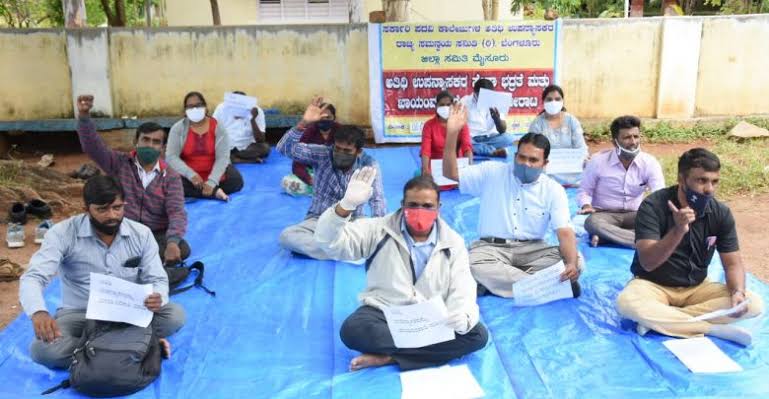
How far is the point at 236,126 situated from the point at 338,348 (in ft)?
17.6

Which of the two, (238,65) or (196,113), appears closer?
(196,113)

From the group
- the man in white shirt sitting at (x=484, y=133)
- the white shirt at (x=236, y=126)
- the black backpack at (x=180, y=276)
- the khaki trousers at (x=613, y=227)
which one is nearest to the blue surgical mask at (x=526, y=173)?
the khaki trousers at (x=613, y=227)

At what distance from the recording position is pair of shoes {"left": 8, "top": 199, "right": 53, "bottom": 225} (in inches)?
276

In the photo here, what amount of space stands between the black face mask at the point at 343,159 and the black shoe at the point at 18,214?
360cm

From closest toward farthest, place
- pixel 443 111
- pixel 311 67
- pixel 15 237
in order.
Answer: pixel 15 237 < pixel 443 111 < pixel 311 67

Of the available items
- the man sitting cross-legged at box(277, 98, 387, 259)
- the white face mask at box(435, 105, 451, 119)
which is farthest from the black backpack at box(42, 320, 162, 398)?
the white face mask at box(435, 105, 451, 119)

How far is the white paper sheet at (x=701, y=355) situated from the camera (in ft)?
12.2

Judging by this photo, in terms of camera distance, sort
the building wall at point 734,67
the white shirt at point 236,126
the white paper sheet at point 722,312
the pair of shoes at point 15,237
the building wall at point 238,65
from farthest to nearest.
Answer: the building wall at point 734,67
the building wall at point 238,65
the white shirt at point 236,126
the pair of shoes at point 15,237
the white paper sheet at point 722,312

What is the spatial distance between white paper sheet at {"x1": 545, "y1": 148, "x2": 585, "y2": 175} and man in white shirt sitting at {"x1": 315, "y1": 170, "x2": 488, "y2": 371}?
3.79 metres

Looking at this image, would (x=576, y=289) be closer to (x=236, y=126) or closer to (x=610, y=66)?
(x=236, y=126)

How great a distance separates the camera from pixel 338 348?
13.4 feet

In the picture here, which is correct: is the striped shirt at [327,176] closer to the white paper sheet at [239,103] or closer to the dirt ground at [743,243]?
the dirt ground at [743,243]

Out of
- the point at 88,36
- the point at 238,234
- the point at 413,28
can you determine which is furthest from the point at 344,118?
the point at 238,234

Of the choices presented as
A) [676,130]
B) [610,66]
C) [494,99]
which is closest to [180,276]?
[494,99]
